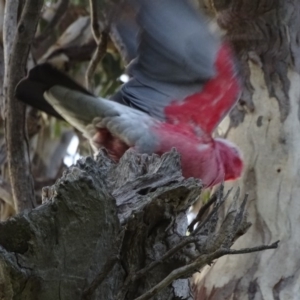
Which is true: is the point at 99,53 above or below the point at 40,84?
below

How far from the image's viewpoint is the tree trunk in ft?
5.42

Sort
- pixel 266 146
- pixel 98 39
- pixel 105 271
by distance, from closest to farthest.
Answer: pixel 105 271 < pixel 266 146 < pixel 98 39

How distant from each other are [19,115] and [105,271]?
0.82m

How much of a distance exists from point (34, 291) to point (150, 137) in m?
0.70

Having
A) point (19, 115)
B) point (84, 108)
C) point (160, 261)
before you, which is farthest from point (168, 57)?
point (160, 261)

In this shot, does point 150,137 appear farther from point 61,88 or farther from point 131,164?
point 131,164

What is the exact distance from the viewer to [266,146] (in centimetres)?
192

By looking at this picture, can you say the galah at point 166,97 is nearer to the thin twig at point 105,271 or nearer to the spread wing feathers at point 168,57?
the spread wing feathers at point 168,57

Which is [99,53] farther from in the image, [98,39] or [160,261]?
[160,261]

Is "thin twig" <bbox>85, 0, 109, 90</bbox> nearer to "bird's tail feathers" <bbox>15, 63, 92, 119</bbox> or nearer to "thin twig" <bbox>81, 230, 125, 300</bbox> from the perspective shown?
"bird's tail feathers" <bbox>15, 63, 92, 119</bbox>

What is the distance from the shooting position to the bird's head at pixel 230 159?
1823 millimetres

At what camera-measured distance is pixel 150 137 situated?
64.9 inches

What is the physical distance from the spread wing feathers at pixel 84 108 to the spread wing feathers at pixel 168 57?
8 cm

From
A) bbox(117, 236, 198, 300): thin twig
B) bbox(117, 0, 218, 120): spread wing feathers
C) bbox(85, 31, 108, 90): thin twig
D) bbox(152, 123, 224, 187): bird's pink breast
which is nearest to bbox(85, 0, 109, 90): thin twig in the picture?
bbox(85, 31, 108, 90): thin twig
